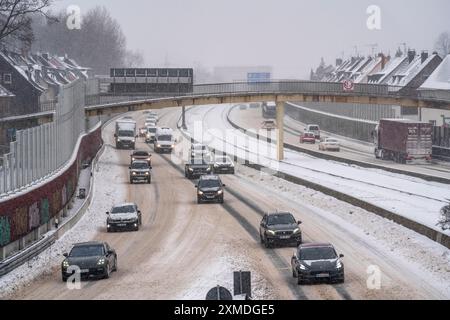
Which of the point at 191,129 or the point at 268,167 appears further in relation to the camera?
the point at 191,129

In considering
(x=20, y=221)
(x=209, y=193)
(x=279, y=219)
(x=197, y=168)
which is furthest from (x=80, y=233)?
(x=197, y=168)

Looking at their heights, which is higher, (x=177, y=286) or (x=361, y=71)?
(x=361, y=71)

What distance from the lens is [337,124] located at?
139 metres

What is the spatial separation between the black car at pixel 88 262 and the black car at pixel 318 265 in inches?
300

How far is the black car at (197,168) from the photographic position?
259 feet

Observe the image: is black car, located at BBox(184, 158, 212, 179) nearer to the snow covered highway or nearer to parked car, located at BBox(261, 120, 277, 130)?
the snow covered highway

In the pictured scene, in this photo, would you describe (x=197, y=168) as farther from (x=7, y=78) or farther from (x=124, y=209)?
(x=7, y=78)

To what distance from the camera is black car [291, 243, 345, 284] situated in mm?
34625

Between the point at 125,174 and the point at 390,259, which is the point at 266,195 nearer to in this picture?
the point at 125,174

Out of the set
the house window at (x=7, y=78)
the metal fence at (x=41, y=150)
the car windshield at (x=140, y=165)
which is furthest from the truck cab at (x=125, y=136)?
the metal fence at (x=41, y=150)

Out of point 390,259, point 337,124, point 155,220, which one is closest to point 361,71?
point 337,124

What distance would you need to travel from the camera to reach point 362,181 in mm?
72688

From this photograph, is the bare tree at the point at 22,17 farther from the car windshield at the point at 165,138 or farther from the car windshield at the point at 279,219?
the car windshield at the point at 165,138
